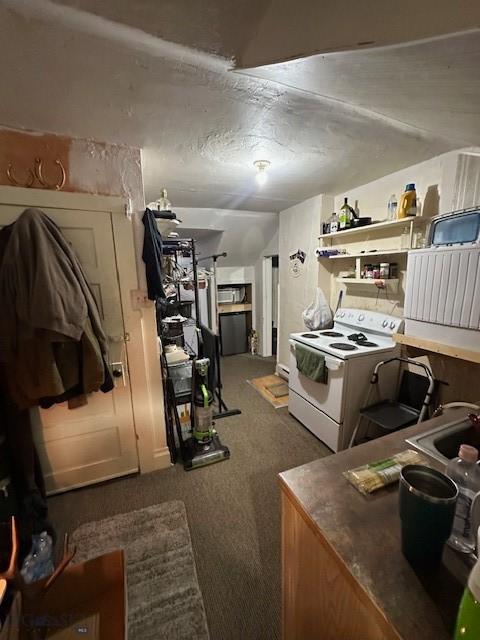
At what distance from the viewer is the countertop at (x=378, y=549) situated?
0.52m

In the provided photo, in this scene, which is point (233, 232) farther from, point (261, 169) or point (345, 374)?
point (345, 374)

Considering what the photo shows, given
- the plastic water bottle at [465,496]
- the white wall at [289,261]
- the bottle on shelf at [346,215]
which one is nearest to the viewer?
the plastic water bottle at [465,496]

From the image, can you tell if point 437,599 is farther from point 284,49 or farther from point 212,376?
point 212,376

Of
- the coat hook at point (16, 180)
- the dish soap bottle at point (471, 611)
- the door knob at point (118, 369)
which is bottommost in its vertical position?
the door knob at point (118, 369)

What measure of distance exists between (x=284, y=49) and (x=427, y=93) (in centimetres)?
55

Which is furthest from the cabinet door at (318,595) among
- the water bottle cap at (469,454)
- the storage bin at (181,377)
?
the storage bin at (181,377)

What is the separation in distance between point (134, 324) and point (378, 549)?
1.63 meters

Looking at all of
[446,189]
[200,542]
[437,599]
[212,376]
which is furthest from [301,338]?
[437,599]

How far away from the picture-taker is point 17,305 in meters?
1.28

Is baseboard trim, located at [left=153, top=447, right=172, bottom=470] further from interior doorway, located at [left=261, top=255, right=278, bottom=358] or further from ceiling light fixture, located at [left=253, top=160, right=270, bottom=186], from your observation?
interior doorway, located at [left=261, top=255, right=278, bottom=358]

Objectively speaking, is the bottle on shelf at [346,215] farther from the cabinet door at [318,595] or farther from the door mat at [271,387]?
the cabinet door at [318,595]

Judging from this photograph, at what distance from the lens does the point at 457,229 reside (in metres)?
1.46

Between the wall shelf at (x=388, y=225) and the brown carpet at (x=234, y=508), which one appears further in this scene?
the wall shelf at (x=388, y=225)

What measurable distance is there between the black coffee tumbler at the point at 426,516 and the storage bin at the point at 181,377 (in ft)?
5.73
